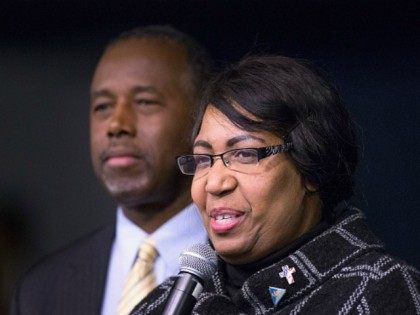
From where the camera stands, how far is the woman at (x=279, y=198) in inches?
105

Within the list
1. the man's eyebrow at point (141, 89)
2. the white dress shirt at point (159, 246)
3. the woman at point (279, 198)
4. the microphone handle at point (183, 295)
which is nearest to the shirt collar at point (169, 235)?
the white dress shirt at point (159, 246)

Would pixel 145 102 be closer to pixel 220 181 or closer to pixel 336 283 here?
pixel 220 181

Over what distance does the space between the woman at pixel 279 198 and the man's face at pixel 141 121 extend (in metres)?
0.89

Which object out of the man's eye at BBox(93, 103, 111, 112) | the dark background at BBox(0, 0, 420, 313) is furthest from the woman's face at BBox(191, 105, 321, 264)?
the dark background at BBox(0, 0, 420, 313)

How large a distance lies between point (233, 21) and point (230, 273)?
72.9 inches

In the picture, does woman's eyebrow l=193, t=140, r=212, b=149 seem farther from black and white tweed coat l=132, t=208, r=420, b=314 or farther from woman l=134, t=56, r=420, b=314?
black and white tweed coat l=132, t=208, r=420, b=314

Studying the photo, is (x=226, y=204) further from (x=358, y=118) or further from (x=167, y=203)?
(x=358, y=118)

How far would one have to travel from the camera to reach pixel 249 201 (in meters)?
2.68

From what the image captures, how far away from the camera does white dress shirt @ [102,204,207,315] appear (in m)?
3.66

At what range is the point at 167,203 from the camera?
3768 mm

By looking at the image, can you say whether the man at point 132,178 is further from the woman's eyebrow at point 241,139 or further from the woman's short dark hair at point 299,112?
the woman's eyebrow at point 241,139

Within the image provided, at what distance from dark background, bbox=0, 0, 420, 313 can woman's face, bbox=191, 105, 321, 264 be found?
1.33 metres

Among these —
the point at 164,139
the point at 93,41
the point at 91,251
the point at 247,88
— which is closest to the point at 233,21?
the point at 93,41

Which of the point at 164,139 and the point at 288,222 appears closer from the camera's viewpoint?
the point at 288,222
